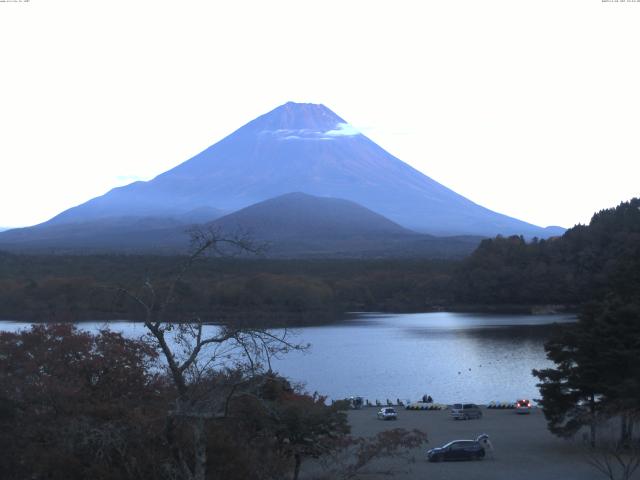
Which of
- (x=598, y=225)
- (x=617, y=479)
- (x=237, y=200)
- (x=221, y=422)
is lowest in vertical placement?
(x=617, y=479)

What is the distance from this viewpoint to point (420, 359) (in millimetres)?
24031

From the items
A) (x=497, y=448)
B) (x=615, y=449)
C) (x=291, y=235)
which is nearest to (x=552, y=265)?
(x=497, y=448)

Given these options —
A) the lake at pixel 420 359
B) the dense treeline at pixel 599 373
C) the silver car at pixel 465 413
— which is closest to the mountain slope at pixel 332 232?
the lake at pixel 420 359

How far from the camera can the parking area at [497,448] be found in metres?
9.85

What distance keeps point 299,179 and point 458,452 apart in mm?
110990

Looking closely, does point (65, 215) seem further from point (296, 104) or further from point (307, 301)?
point (307, 301)

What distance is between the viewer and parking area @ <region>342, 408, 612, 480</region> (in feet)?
32.3

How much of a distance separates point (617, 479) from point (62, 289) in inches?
1140

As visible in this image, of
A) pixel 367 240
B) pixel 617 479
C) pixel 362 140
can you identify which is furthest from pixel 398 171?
pixel 617 479

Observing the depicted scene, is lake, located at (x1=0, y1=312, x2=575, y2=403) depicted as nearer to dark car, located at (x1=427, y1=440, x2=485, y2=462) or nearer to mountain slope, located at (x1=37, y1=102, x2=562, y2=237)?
dark car, located at (x1=427, y1=440, x2=485, y2=462)

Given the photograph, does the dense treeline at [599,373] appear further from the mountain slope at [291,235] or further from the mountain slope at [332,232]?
the mountain slope at [291,235]

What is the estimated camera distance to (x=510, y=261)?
4638 centimetres

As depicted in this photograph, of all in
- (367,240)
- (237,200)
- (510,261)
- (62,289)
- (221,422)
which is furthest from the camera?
(237,200)

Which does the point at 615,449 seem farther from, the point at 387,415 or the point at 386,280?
the point at 386,280
